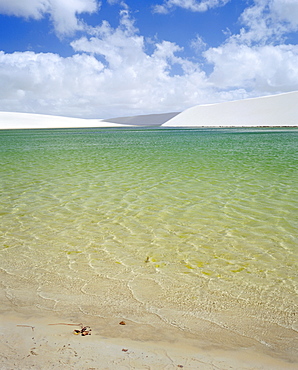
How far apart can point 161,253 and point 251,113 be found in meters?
86.8

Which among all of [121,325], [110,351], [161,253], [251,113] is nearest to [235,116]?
[251,113]

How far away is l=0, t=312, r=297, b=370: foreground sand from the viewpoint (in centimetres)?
242

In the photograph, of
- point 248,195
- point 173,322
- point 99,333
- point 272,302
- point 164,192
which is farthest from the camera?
point 164,192

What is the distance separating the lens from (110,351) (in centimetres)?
256

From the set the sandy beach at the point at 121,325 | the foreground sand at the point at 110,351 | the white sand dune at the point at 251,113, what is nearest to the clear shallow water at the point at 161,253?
the sandy beach at the point at 121,325

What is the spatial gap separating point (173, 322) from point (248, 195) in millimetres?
5417

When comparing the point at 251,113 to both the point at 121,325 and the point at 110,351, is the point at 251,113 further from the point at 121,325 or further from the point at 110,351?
the point at 110,351

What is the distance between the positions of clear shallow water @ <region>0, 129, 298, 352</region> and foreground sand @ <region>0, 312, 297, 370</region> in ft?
0.84

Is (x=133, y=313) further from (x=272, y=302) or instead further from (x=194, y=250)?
(x=194, y=250)

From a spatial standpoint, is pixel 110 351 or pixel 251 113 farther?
pixel 251 113

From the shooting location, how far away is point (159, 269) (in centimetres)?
423

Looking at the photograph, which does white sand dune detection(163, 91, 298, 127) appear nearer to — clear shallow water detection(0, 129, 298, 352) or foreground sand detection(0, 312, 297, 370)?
clear shallow water detection(0, 129, 298, 352)

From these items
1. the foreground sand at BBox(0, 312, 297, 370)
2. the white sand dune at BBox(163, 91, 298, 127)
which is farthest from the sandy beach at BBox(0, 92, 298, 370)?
the white sand dune at BBox(163, 91, 298, 127)

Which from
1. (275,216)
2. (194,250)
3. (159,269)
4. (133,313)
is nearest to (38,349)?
(133,313)
